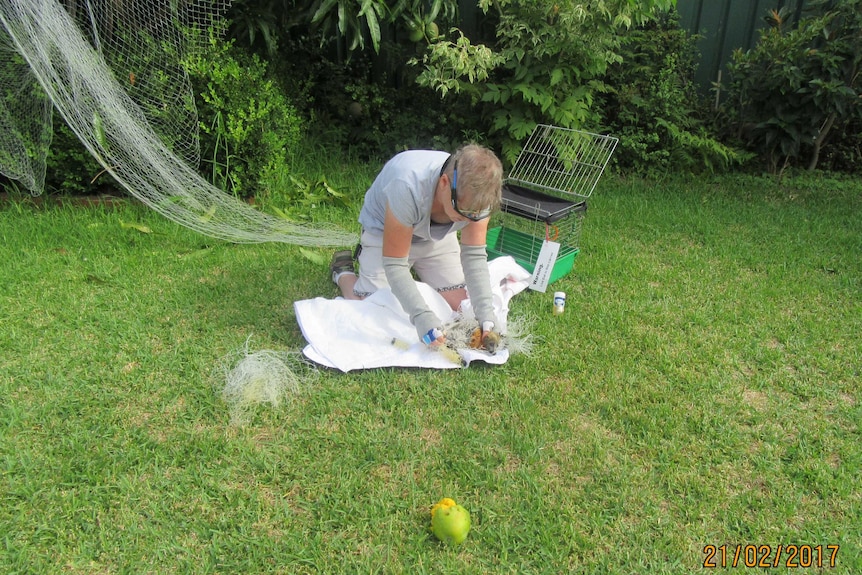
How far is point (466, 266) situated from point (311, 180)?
8.20 ft

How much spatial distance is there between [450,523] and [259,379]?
1075 mm

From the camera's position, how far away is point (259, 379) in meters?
2.56

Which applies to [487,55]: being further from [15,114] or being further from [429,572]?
[429,572]

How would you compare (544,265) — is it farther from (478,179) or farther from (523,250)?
(478,179)

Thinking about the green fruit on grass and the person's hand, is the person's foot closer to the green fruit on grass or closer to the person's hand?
the person's hand

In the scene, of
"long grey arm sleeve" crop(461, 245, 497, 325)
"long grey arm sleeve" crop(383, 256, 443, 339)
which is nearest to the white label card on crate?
"long grey arm sleeve" crop(461, 245, 497, 325)

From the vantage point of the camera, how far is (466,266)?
2.93 meters

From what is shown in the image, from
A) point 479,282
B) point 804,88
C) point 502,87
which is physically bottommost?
point 479,282

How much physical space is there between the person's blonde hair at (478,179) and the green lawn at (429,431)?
2.60ft

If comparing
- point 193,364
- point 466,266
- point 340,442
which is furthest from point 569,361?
point 193,364

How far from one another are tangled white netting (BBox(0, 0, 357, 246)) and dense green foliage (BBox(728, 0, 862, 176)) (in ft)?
12.6

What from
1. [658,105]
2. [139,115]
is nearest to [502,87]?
[658,105]

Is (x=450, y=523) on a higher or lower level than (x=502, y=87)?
lower

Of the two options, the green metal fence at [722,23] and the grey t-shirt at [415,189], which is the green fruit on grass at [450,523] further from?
the green metal fence at [722,23]
